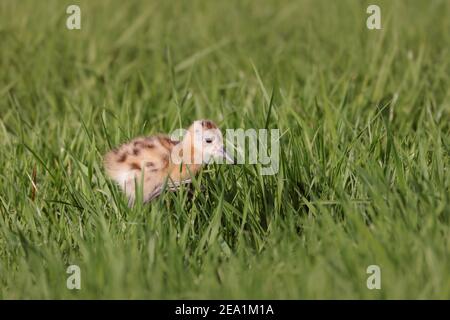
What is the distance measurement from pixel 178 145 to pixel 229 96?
183 cm

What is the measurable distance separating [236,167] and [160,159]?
392 millimetres

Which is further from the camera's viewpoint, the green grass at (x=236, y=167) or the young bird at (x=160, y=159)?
the young bird at (x=160, y=159)

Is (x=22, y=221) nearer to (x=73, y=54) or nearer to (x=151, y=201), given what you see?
(x=151, y=201)

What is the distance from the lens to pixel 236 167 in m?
4.89

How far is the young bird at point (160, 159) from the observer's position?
4695 mm

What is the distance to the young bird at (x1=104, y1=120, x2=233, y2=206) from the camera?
470cm

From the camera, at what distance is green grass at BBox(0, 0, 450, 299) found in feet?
13.1

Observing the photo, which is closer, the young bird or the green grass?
the green grass

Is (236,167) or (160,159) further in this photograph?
(236,167)

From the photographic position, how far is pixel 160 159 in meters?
4.78

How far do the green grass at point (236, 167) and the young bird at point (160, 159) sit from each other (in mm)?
87

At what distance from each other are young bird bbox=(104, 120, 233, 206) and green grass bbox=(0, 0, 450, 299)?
9cm
